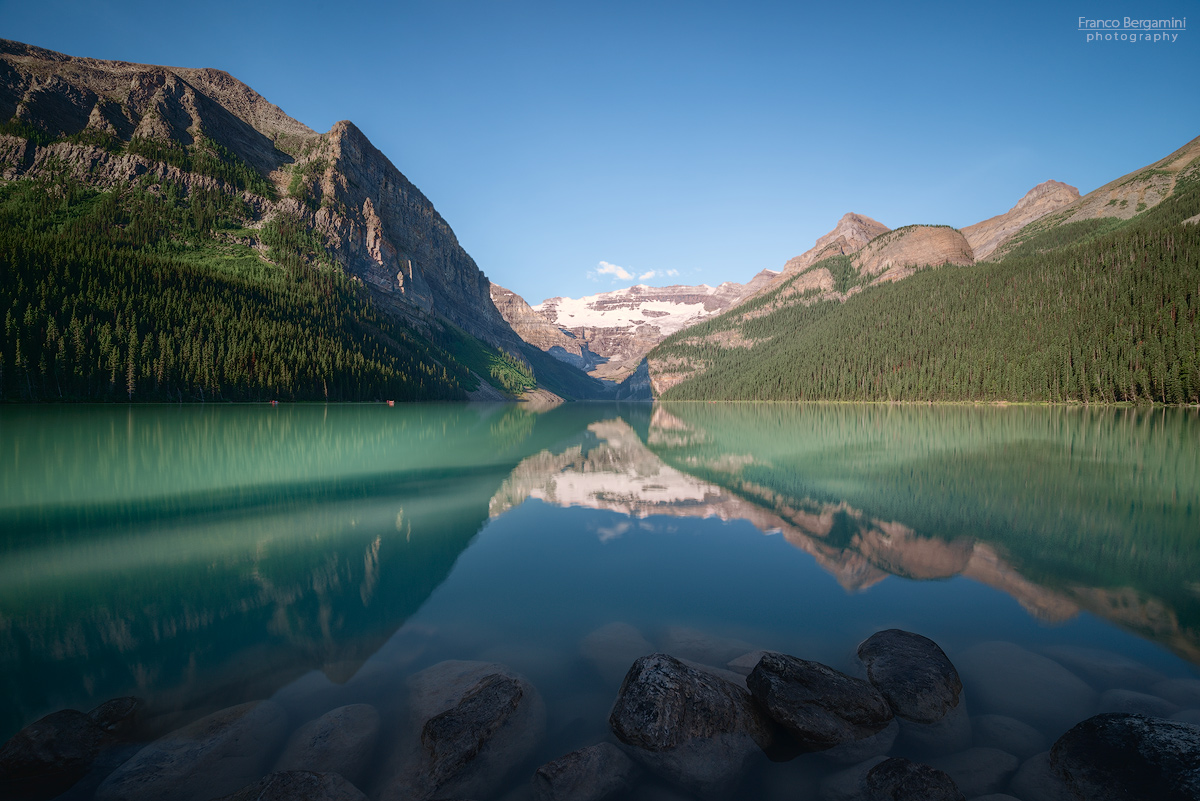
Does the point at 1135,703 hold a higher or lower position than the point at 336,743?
lower

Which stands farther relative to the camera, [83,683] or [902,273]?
[902,273]

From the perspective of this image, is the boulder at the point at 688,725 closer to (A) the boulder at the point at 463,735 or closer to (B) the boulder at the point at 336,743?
(A) the boulder at the point at 463,735

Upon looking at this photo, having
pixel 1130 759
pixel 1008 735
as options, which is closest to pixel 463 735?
pixel 1008 735

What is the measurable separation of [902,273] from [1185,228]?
7959cm

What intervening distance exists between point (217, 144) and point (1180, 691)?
200 metres

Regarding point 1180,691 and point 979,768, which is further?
Result: point 1180,691

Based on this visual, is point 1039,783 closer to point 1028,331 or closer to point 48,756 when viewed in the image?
point 48,756

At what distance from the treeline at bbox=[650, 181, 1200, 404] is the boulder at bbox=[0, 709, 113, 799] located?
325ft

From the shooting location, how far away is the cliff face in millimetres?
122438

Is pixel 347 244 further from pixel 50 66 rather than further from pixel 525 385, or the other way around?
pixel 50 66

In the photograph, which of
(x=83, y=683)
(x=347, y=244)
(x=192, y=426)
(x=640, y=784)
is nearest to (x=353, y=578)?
(x=83, y=683)

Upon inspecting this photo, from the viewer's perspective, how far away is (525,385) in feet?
646

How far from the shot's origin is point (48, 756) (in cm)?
A: 443

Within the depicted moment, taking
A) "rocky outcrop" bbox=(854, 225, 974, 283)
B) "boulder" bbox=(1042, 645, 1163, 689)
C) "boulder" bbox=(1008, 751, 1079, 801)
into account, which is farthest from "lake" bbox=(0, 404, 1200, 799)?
"rocky outcrop" bbox=(854, 225, 974, 283)
